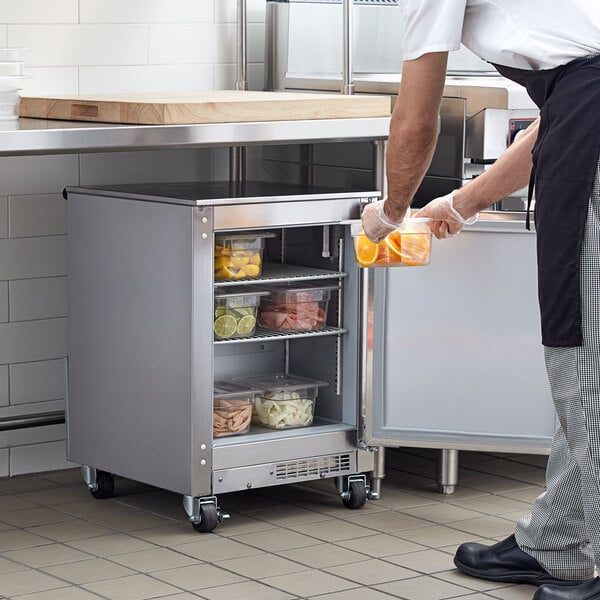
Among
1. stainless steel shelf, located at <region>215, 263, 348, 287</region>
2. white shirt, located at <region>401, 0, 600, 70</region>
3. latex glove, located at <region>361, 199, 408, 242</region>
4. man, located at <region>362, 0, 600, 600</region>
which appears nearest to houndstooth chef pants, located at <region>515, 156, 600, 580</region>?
man, located at <region>362, 0, 600, 600</region>

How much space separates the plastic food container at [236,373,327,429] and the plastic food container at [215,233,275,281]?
0.39m

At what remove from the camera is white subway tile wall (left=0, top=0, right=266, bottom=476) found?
4363 mm

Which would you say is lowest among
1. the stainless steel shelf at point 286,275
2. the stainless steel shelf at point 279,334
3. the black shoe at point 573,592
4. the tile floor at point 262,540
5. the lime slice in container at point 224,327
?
the tile floor at point 262,540

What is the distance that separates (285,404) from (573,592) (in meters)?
1.24

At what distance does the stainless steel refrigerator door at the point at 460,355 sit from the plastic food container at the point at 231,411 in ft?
1.18

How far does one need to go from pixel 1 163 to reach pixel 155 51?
66 centimetres

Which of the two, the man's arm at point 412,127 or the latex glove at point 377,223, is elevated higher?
the man's arm at point 412,127

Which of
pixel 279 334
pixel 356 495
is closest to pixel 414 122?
pixel 279 334

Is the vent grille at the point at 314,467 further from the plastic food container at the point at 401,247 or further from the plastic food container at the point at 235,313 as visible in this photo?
the plastic food container at the point at 401,247

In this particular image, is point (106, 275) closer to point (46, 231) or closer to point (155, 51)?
point (46, 231)

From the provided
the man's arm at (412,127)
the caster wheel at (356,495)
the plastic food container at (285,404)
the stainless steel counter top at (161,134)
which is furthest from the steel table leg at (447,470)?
the man's arm at (412,127)

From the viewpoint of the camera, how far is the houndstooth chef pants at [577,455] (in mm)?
2861

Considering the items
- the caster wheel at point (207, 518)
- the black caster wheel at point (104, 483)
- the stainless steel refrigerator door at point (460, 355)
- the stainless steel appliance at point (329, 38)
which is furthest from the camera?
the stainless steel appliance at point (329, 38)

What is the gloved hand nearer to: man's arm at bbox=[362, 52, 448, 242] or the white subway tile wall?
man's arm at bbox=[362, 52, 448, 242]
